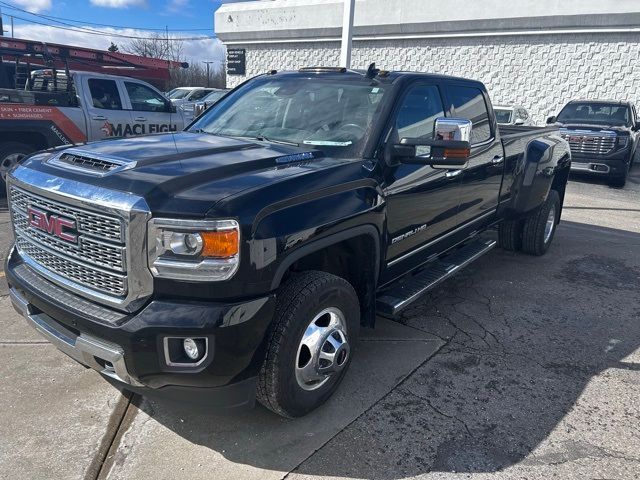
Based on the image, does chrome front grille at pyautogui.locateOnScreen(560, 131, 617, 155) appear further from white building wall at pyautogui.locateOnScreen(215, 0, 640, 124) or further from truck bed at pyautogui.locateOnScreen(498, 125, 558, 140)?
truck bed at pyautogui.locateOnScreen(498, 125, 558, 140)

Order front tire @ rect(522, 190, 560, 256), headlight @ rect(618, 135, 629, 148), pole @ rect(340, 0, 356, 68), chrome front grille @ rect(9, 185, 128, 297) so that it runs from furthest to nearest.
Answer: headlight @ rect(618, 135, 629, 148) < pole @ rect(340, 0, 356, 68) < front tire @ rect(522, 190, 560, 256) < chrome front grille @ rect(9, 185, 128, 297)

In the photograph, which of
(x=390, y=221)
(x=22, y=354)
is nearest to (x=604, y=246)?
(x=390, y=221)

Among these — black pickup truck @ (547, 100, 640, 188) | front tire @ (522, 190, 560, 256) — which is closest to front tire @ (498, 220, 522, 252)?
front tire @ (522, 190, 560, 256)

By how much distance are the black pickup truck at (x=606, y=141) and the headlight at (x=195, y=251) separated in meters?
11.3

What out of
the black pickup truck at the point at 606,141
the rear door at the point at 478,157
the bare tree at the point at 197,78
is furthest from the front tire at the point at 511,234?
the bare tree at the point at 197,78

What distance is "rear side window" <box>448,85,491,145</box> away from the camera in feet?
14.7

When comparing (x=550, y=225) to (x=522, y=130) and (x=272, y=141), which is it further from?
(x=272, y=141)

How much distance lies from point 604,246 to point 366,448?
18.6ft

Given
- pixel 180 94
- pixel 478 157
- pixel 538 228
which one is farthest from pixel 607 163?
pixel 180 94

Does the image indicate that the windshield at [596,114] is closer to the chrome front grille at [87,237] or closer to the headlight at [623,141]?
the headlight at [623,141]

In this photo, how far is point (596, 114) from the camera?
533 inches

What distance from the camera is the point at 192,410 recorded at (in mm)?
2527

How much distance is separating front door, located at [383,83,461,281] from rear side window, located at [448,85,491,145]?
0.97 feet

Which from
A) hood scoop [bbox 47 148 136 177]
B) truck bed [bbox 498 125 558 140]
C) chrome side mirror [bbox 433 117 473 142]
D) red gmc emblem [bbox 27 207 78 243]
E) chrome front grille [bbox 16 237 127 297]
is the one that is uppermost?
chrome side mirror [bbox 433 117 473 142]
